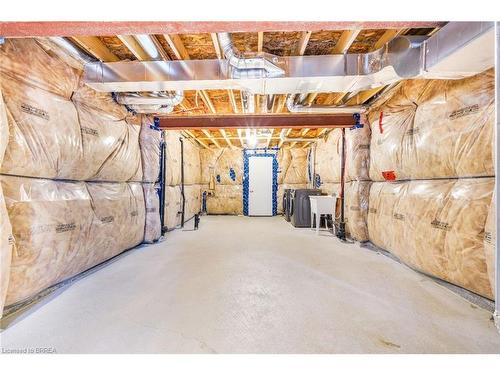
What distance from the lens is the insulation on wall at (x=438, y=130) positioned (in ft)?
5.80

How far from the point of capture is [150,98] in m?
2.93

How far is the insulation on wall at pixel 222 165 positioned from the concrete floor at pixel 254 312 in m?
5.28

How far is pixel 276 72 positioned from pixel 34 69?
198 cm

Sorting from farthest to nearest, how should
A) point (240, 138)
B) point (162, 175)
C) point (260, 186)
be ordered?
point (260, 186) → point (240, 138) → point (162, 175)

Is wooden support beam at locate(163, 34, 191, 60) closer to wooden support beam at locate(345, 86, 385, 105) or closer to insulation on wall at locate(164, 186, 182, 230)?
wooden support beam at locate(345, 86, 385, 105)

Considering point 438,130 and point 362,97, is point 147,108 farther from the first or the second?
point 438,130

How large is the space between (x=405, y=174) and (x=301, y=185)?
209 inches

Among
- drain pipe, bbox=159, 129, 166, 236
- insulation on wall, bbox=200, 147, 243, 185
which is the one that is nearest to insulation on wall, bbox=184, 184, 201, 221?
insulation on wall, bbox=200, 147, 243, 185

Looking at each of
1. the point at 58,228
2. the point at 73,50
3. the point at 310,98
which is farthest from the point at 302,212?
the point at 73,50

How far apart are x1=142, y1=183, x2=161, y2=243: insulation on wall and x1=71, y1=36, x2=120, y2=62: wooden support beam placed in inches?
73.2

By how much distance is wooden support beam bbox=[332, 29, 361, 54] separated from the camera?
6.49 ft
